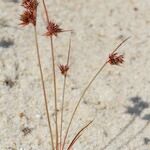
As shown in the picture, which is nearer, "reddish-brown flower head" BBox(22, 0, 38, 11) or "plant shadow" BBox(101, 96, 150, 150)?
"reddish-brown flower head" BBox(22, 0, 38, 11)

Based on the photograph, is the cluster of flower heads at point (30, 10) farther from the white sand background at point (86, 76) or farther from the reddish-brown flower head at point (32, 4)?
the white sand background at point (86, 76)

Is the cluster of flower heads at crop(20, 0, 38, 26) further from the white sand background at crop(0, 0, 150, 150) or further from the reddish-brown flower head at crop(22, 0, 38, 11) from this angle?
the white sand background at crop(0, 0, 150, 150)

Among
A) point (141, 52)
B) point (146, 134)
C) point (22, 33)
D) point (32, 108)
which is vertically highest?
point (22, 33)

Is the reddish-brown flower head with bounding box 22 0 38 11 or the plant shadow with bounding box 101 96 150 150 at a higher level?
the reddish-brown flower head with bounding box 22 0 38 11

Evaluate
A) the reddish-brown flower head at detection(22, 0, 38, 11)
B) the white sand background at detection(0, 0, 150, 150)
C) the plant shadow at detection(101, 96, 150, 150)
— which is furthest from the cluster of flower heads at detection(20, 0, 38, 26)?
the plant shadow at detection(101, 96, 150, 150)

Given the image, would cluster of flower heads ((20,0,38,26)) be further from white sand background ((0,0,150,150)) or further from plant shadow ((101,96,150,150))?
plant shadow ((101,96,150,150))

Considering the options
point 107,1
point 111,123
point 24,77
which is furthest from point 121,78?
point 107,1

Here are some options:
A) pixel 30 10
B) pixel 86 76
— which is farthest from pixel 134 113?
pixel 30 10

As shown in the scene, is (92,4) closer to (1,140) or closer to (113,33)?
(113,33)
